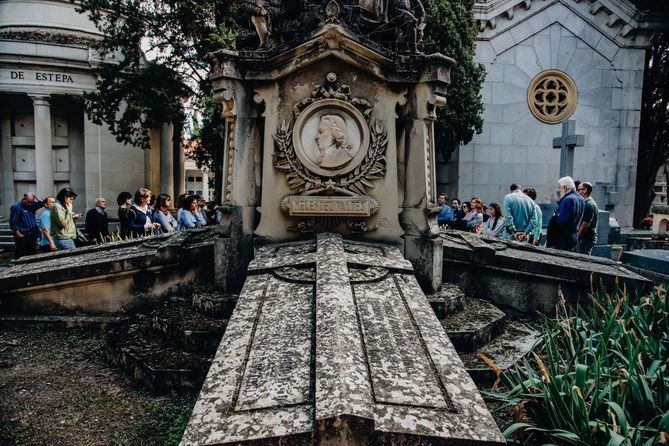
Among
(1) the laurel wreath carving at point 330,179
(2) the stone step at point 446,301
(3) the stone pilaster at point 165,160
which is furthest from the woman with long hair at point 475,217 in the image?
(3) the stone pilaster at point 165,160

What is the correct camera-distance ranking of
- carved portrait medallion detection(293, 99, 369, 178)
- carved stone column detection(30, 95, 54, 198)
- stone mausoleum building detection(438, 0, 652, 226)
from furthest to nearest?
carved stone column detection(30, 95, 54, 198)
stone mausoleum building detection(438, 0, 652, 226)
carved portrait medallion detection(293, 99, 369, 178)

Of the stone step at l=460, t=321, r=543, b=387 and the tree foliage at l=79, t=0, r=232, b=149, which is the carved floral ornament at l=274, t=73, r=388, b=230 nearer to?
the stone step at l=460, t=321, r=543, b=387

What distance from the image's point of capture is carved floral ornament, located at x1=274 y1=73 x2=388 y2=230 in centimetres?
482

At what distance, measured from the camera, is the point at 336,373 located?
246cm

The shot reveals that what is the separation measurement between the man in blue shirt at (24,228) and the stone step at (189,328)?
22.8ft

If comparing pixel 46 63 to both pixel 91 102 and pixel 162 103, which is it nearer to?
pixel 91 102

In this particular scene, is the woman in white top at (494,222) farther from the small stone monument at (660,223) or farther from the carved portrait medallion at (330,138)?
the small stone monument at (660,223)

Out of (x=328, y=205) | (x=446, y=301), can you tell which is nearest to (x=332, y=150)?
(x=328, y=205)

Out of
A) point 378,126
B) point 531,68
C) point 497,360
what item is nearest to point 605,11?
point 531,68

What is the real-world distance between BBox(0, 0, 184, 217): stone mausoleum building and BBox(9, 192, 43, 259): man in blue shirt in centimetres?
806

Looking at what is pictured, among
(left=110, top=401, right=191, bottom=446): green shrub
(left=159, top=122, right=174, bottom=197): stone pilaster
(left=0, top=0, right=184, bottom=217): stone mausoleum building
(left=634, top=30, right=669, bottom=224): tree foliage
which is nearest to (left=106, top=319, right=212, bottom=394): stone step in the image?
(left=110, top=401, right=191, bottom=446): green shrub

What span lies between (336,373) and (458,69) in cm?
1340

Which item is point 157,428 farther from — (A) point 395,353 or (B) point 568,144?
(B) point 568,144

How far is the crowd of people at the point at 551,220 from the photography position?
7070mm
